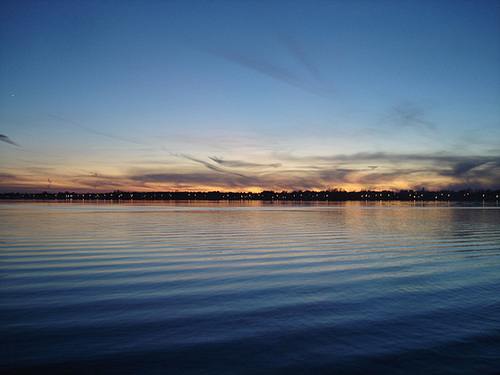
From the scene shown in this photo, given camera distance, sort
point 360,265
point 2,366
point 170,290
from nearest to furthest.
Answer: point 2,366
point 170,290
point 360,265

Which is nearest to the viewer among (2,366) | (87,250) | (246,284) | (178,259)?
(2,366)

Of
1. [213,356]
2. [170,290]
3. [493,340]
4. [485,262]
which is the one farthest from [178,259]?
[485,262]

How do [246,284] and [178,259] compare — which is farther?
[178,259]

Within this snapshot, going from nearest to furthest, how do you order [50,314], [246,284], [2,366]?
[2,366]
[50,314]
[246,284]

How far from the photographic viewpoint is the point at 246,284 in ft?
40.7

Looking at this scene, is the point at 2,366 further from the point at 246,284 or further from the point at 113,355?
the point at 246,284

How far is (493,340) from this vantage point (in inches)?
296

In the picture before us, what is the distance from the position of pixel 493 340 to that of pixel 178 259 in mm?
13389

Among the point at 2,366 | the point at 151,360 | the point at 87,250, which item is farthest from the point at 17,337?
the point at 87,250

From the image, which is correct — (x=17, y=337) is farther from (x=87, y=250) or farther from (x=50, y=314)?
(x=87, y=250)

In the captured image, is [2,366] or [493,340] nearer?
[2,366]

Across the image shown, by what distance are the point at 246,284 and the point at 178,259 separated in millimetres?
6216

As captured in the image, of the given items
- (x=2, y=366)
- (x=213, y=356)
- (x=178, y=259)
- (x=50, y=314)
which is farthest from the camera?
(x=178, y=259)

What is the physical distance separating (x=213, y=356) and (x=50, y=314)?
16.7ft
